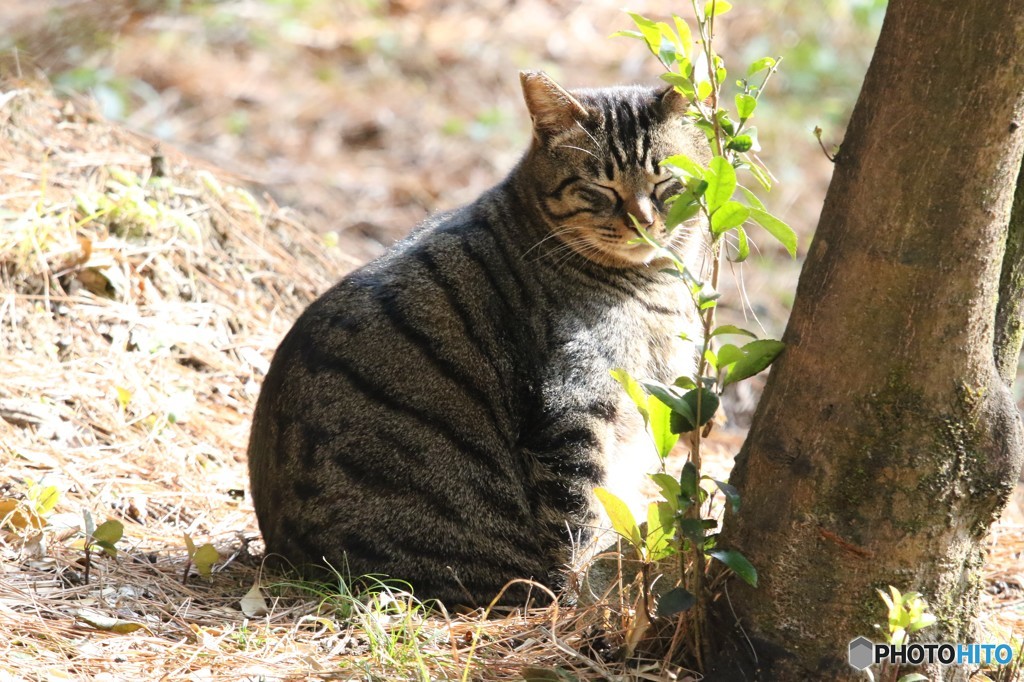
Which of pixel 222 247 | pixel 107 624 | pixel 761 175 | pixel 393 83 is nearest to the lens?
pixel 761 175

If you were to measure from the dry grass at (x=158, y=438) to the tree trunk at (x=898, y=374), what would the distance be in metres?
0.40

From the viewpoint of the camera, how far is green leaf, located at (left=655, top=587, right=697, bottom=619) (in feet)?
7.28

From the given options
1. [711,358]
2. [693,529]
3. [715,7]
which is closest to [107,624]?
[693,529]

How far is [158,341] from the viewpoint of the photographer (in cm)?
443

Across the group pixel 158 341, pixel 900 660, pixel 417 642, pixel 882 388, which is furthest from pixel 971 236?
pixel 158 341

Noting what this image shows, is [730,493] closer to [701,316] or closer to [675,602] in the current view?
[675,602]

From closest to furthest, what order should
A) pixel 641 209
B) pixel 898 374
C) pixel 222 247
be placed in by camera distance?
pixel 898 374, pixel 641 209, pixel 222 247

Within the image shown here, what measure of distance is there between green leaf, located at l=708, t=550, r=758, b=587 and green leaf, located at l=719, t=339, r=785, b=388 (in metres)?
0.37

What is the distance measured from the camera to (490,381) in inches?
134

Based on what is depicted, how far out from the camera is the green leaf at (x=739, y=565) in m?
2.21

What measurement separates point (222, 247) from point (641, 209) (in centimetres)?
242

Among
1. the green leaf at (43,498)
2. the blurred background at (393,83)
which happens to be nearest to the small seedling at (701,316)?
the green leaf at (43,498)

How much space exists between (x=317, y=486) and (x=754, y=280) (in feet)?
14.8

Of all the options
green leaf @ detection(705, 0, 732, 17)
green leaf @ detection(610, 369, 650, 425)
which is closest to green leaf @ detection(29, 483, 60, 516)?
green leaf @ detection(610, 369, 650, 425)
